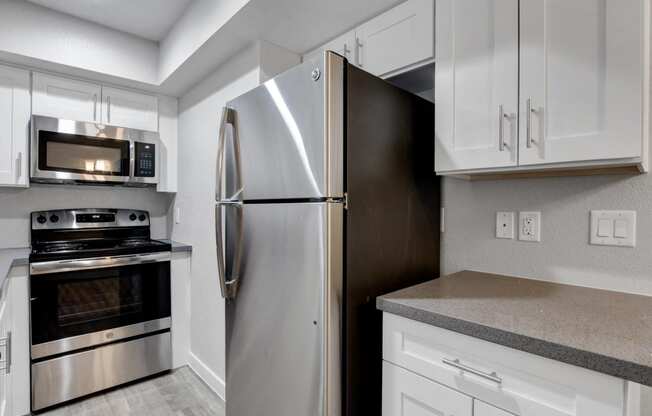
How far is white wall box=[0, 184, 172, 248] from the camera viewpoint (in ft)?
7.73

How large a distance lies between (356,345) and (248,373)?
614 mm

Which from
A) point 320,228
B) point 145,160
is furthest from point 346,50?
point 145,160

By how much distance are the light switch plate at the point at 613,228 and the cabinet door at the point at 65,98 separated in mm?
3040

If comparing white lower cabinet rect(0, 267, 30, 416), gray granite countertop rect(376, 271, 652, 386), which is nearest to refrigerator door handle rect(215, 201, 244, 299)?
gray granite countertop rect(376, 271, 652, 386)

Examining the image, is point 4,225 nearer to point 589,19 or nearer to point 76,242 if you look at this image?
point 76,242

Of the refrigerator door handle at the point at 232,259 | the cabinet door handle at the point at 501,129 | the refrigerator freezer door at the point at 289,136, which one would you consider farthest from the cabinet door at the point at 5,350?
the cabinet door handle at the point at 501,129

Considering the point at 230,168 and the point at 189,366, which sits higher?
the point at 230,168

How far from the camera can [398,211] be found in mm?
1371

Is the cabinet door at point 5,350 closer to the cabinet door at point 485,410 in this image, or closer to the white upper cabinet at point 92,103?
the white upper cabinet at point 92,103

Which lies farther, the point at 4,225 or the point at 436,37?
the point at 4,225

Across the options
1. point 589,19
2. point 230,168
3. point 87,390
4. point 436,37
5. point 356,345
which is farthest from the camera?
point 87,390

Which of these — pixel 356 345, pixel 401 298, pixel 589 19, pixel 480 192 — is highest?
pixel 589 19

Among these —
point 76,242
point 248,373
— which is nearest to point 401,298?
point 248,373

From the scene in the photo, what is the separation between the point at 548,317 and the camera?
0.90 meters
